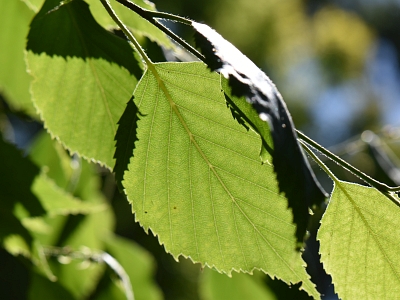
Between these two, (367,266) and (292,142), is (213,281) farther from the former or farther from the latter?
(292,142)

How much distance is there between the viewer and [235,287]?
1.39 meters

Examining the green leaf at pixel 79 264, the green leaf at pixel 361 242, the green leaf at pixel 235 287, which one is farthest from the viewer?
the green leaf at pixel 235 287

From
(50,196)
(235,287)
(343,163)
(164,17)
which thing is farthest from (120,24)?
(235,287)

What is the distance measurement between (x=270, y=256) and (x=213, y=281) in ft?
2.71

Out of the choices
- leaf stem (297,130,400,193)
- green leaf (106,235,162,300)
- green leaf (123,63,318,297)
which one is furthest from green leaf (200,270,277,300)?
leaf stem (297,130,400,193)

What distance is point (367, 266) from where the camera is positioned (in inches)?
22.7

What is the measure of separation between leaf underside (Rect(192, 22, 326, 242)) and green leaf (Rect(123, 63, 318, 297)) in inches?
3.2

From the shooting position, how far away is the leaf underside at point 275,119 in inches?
16.4

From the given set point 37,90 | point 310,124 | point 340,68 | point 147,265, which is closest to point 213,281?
point 147,265

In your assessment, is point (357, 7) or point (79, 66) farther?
point (357, 7)

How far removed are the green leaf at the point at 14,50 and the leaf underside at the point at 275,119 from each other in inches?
29.3

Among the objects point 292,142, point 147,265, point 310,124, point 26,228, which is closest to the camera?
point 292,142

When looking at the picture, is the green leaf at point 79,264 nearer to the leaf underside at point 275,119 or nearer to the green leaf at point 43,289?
the green leaf at point 43,289

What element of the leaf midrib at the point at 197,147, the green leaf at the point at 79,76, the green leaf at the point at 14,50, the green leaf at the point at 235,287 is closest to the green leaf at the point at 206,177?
the leaf midrib at the point at 197,147
